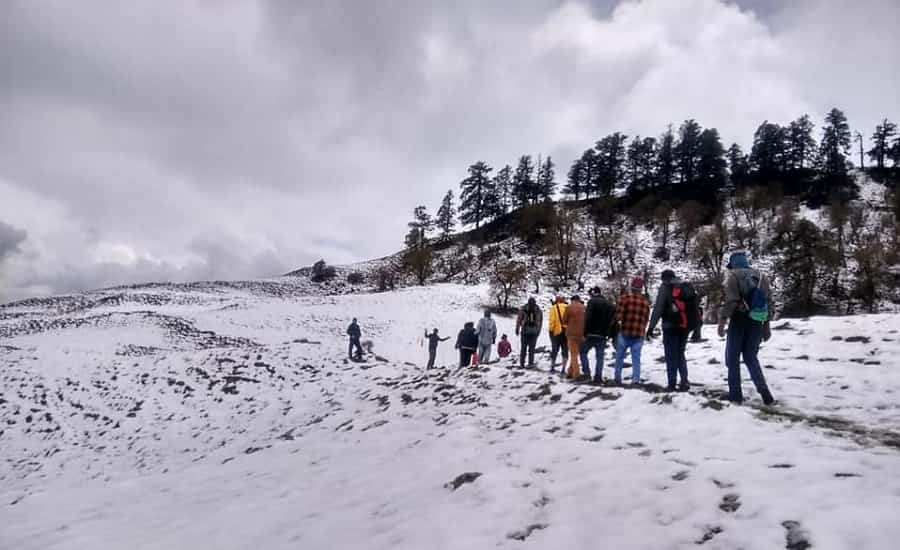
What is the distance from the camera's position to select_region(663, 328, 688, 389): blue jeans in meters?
7.96

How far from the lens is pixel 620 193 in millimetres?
84500

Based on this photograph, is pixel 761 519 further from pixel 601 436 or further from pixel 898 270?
pixel 898 270

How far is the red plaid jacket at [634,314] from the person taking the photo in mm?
9055

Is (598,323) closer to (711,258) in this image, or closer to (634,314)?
(634,314)

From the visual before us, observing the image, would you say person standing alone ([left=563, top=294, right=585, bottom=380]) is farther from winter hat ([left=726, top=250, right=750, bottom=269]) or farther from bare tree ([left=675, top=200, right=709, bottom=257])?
bare tree ([left=675, top=200, right=709, bottom=257])

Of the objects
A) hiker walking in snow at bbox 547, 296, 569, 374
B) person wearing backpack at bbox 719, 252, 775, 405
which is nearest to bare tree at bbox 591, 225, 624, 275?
hiker walking in snow at bbox 547, 296, 569, 374

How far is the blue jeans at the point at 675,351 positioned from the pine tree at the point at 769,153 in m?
82.5

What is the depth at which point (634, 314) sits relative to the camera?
9102mm

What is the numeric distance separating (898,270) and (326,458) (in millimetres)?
52529

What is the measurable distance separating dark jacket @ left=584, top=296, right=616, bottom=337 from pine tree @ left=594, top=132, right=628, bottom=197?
76.6 metres

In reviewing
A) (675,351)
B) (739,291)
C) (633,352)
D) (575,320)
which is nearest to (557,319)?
(575,320)

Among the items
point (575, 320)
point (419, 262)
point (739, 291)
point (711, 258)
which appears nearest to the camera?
point (739, 291)

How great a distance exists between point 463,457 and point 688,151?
3378 inches

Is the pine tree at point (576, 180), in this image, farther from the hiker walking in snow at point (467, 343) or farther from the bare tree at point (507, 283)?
the hiker walking in snow at point (467, 343)
